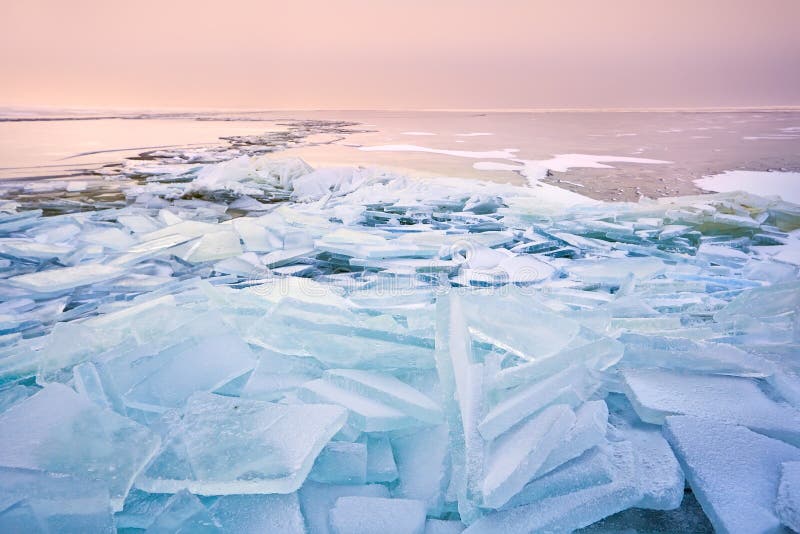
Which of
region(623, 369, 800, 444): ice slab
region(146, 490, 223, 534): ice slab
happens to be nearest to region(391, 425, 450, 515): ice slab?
region(146, 490, 223, 534): ice slab

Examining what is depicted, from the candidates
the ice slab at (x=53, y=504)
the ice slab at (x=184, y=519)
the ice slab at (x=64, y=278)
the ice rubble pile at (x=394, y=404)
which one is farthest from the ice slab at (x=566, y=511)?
the ice slab at (x=64, y=278)

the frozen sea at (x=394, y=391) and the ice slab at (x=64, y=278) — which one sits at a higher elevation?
the frozen sea at (x=394, y=391)

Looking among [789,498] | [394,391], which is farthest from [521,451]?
[789,498]

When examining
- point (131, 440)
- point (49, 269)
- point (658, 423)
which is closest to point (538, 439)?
point (658, 423)

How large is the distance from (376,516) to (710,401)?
893mm

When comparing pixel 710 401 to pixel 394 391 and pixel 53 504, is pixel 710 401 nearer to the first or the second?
pixel 394 391

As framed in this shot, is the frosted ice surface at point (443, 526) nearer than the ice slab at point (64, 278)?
Yes

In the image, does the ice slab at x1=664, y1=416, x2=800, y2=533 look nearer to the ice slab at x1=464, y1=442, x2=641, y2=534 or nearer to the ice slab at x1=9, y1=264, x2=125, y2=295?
the ice slab at x1=464, y1=442, x2=641, y2=534

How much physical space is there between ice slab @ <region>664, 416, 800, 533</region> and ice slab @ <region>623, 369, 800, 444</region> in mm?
53

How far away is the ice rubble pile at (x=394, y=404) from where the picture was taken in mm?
962

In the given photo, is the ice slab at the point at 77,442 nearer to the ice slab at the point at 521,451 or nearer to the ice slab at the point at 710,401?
the ice slab at the point at 521,451

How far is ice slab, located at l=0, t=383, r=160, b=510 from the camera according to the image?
100 centimetres

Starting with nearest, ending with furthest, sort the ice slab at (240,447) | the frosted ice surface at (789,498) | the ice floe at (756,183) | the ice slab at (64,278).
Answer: the frosted ice surface at (789,498) < the ice slab at (240,447) < the ice slab at (64,278) < the ice floe at (756,183)

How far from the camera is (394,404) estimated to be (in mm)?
1217
